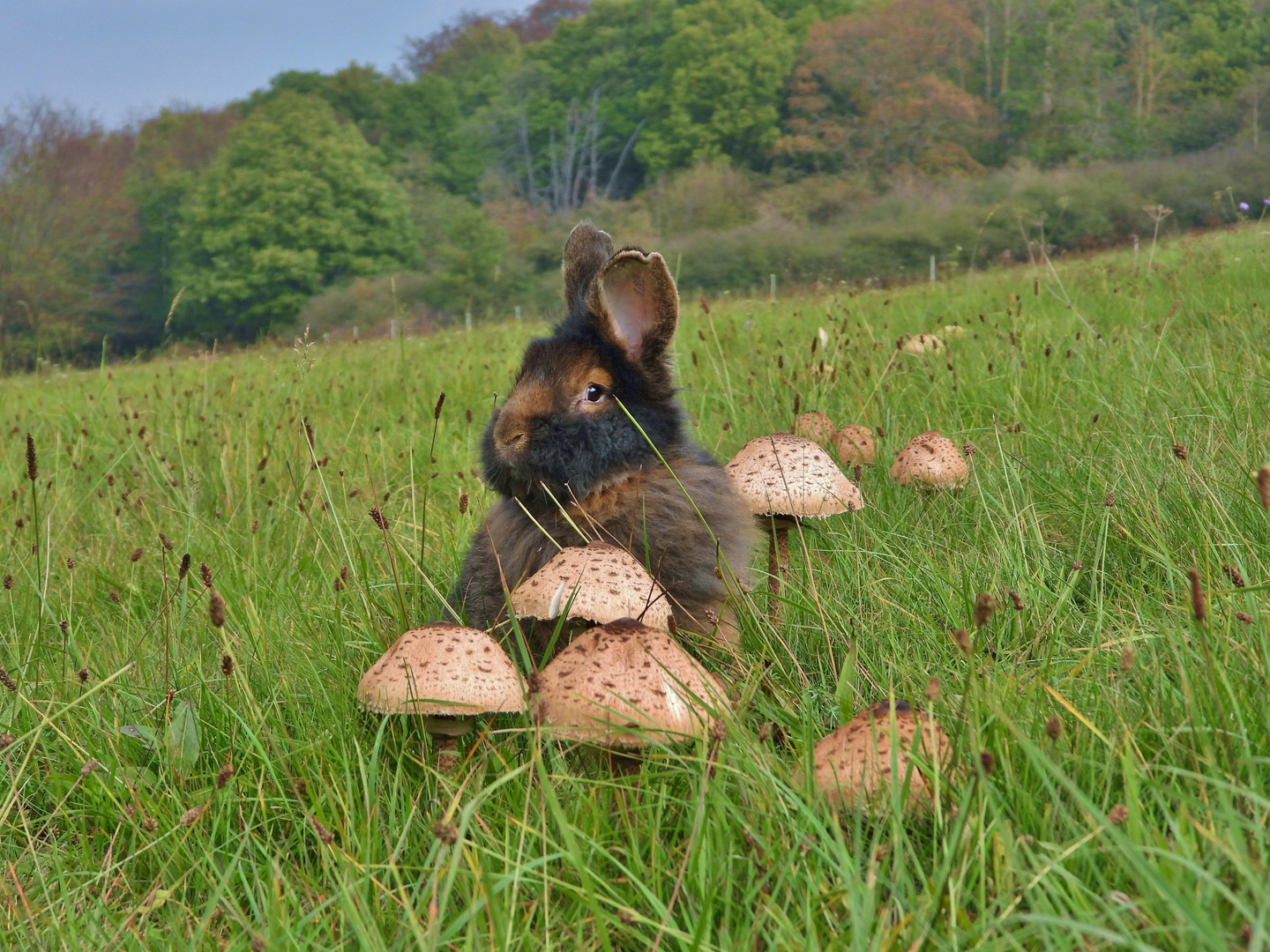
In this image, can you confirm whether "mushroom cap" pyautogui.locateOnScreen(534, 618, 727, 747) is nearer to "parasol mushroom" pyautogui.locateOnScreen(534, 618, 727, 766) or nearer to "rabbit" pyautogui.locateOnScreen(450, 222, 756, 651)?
"parasol mushroom" pyautogui.locateOnScreen(534, 618, 727, 766)

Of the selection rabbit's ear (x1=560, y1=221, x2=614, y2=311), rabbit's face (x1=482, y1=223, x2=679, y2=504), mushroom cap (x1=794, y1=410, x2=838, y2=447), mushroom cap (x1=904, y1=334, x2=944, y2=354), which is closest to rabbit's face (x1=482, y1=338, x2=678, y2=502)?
rabbit's face (x1=482, y1=223, x2=679, y2=504)

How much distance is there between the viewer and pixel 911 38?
48906 millimetres

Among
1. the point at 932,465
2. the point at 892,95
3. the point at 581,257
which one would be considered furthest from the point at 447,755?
the point at 892,95

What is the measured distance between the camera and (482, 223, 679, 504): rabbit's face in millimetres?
2744

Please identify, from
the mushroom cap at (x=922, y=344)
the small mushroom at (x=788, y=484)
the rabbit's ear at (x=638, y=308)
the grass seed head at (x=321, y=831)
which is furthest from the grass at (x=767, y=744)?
the mushroom cap at (x=922, y=344)

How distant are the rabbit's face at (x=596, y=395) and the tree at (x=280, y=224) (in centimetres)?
4587

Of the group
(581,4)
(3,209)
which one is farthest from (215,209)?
(581,4)

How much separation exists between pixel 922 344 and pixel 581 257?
3.11 metres

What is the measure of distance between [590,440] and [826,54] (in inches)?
2175

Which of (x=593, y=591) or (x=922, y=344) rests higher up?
(x=593, y=591)

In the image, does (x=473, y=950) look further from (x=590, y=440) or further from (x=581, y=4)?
(x=581, y=4)

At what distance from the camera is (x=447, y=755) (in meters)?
2.22

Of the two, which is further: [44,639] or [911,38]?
[911,38]

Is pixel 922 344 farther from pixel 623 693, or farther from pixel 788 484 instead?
pixel 623 693
